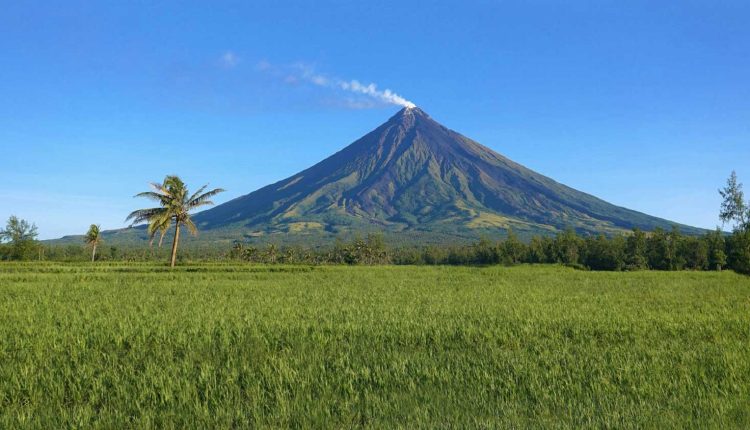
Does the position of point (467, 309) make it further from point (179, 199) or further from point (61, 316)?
point (179, 199)

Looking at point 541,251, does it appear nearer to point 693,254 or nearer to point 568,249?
point 568,249

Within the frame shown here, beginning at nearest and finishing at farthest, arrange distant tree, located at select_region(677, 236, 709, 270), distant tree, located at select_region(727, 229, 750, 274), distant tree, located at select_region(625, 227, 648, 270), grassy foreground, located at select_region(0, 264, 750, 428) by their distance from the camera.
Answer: grassy foreground, located at select_region(0, 264, 750, 428) < distant tree, located at select_region(727, 229, 750, 274) < distant tree, located at select_region(677, 236, 709, 270) < distant tree, located at select_region(625, 227, 648, 270)

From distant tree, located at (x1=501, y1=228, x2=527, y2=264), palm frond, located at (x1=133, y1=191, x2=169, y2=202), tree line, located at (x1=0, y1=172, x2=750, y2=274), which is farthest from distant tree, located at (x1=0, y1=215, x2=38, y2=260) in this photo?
distant tree, located at (x1=501, y1=228, x2=527, y2=264)

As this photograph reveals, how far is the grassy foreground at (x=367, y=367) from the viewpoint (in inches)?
239

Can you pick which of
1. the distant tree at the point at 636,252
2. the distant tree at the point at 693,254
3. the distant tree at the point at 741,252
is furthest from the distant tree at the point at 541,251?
the distant tree at the point at 741,252

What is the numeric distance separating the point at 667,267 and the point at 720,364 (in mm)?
89383

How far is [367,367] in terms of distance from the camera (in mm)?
8141

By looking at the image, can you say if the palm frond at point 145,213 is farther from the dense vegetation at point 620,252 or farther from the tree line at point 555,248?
the dense vegetation at point 620,252

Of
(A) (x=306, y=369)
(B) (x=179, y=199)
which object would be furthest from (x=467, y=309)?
(B) (x=179, y=199)

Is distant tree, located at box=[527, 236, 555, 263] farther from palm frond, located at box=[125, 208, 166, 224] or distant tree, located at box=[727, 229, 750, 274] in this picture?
palm frond, located at box=[125, 208, 166, 224]

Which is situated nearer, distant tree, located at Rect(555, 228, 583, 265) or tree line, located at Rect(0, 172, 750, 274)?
tree line, located at Rect(0, 172, 750, 274)

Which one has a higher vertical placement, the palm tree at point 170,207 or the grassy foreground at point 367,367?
the palm tree at point 170,207

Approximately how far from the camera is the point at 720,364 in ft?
28.0

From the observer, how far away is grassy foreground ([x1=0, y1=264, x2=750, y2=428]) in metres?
6.08
